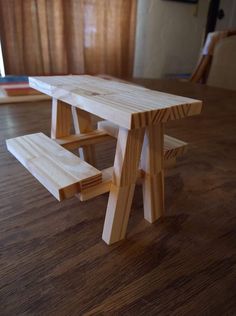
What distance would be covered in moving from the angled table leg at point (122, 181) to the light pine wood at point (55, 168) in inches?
1.6

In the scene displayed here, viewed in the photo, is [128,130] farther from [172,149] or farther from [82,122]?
[82,122]

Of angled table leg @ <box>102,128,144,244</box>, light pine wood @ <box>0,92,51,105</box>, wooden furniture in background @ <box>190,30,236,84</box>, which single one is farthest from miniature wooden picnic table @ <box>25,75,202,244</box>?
wooden furniture in background @ <box>190,30,236,84</box>

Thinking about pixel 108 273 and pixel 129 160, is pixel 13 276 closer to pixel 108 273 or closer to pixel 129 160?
pixel 108 273

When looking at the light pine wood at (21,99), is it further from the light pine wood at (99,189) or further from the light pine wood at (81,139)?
the light pine wood at (99,189)

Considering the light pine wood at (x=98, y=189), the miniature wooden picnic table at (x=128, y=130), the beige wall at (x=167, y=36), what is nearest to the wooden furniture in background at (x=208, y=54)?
the beige wall at (x=167, y=36)

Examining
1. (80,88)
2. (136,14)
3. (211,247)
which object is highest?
(136,14)

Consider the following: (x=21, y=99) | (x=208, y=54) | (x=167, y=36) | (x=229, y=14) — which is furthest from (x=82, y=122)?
(x=229, y=14)

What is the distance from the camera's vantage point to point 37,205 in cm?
58

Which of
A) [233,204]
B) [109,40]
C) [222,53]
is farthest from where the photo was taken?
[109,40]

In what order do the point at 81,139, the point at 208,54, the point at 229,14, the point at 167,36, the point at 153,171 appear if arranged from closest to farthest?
→ the point at 153,171
the point at 81,139
the point at 208,54
the point at 167,36
the point at 229,14

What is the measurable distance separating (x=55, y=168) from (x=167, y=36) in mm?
→ 2835

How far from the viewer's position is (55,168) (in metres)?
0.44

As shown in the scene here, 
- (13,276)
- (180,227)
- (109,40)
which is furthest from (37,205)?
(109,40)

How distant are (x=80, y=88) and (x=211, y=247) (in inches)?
16.5
